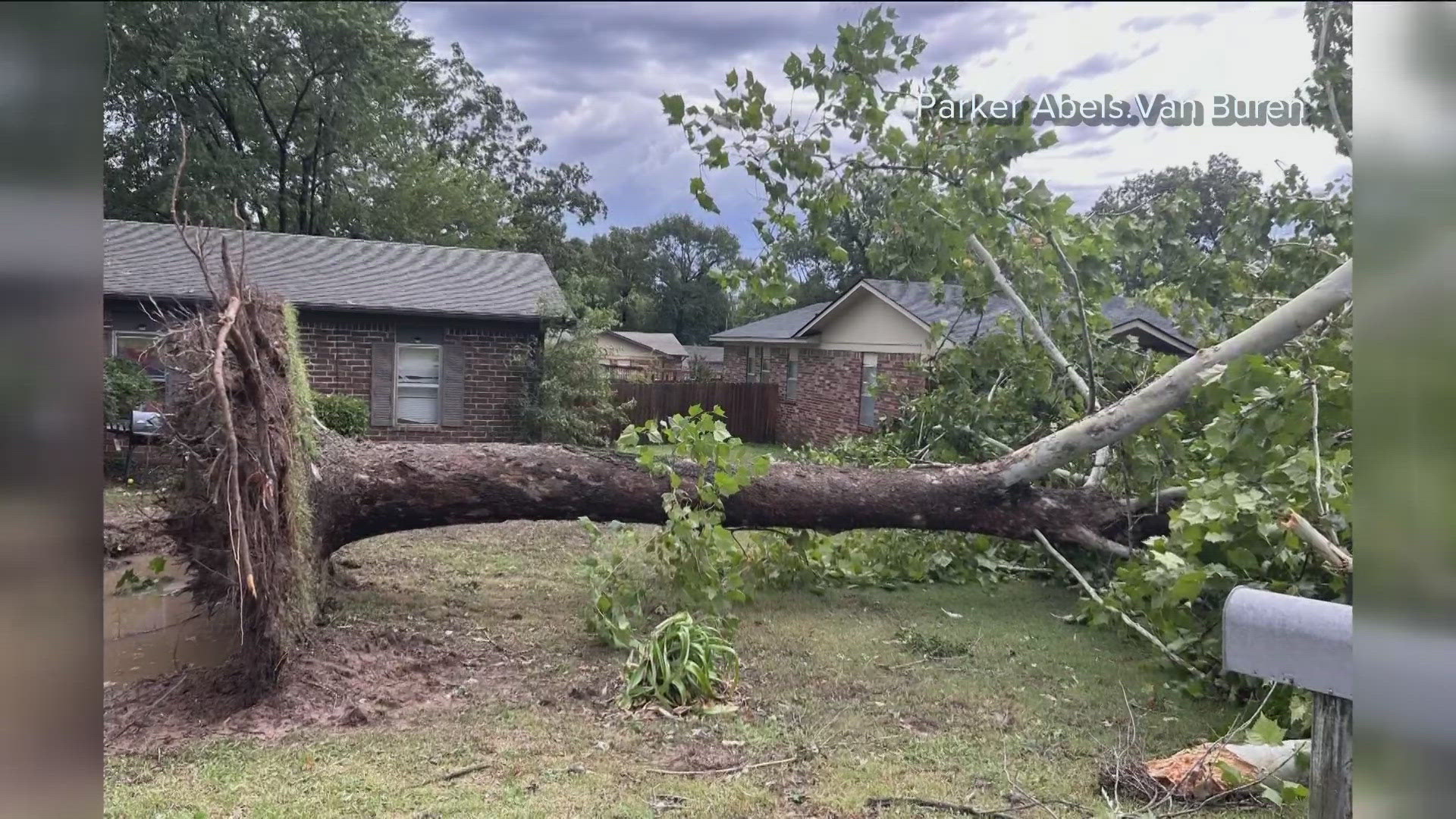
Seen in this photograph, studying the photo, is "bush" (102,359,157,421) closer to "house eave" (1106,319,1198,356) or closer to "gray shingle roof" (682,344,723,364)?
"house eave" (1106,319,1198,356)

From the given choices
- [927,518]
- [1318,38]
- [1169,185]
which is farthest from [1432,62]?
[1169,185]

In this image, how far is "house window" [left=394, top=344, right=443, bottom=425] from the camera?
11.4 meters

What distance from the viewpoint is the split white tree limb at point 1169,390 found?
15.5ft

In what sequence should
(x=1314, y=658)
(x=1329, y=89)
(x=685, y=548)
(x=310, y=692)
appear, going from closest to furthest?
(x=1314, y=658) < (x=1329, y=89) < (x=310, y=692) < (x=685, y=548)

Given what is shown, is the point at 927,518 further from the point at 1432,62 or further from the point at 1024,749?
the point at 1432,62

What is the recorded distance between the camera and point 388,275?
11375mm

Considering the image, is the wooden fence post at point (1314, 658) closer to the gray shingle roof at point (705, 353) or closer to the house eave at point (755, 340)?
the house eave at point (755, 340)

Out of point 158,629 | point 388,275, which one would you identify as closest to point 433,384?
point 388,275

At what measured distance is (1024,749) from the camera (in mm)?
3641

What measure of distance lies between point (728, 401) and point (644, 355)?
424 cm

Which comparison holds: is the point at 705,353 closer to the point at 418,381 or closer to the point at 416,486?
the point at 418,381

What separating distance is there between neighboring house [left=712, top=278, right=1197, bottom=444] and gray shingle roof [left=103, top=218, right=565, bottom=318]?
5555 millimetres

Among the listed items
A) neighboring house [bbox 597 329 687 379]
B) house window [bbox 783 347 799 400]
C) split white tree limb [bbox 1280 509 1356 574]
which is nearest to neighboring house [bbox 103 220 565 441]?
neighboring house [bbox 597 329 687 379]

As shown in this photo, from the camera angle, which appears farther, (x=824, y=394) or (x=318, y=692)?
(x=824, y=394)
